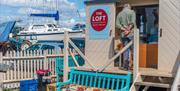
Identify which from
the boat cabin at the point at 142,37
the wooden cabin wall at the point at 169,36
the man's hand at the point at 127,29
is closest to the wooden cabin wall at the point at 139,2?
the boat cabin at the point at 142,37

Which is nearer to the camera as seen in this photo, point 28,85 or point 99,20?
point 99,20

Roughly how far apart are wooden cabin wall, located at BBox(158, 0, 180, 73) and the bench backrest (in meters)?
0.97

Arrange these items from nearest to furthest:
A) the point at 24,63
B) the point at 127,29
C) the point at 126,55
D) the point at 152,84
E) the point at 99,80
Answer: the point at 152,84 → the point at 127,29 → the point at 126,55 → the point at 99,80 → the point at 24,63

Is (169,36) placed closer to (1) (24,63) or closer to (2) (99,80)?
(2) (99,80)

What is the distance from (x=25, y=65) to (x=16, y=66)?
35 centimetres

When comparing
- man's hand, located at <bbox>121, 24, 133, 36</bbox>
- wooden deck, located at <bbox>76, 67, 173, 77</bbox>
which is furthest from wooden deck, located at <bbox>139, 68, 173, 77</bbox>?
man's hand, located at <bbox>121, 24, 133, 36</bbox>

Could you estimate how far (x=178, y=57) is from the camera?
348 inches

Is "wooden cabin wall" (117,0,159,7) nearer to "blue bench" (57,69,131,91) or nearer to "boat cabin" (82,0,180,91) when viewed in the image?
"boat cabin" (82,0,180,91)

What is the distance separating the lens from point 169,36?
900cm

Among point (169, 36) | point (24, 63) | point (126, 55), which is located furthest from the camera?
point (24, 63)

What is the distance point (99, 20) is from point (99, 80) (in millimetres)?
1944

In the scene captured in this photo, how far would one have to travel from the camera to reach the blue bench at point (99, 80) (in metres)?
9.09

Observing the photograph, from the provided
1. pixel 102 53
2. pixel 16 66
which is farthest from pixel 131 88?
pixel 16 66

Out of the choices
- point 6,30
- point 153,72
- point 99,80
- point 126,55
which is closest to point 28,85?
point 99,80
